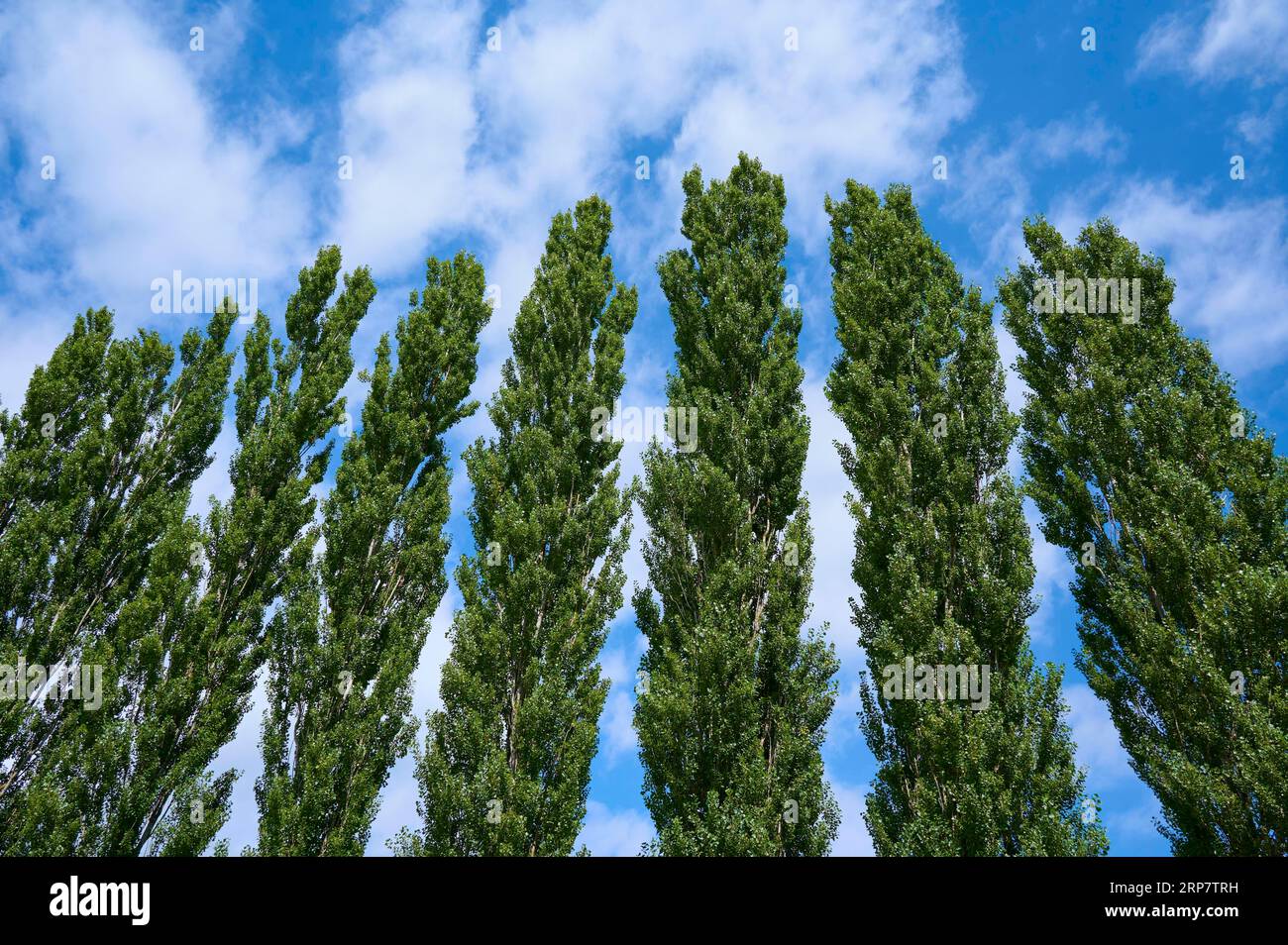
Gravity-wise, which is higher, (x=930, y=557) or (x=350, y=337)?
(x=350, y=337)

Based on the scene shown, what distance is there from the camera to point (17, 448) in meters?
15.2

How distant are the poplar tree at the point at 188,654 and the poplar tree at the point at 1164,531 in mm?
14109

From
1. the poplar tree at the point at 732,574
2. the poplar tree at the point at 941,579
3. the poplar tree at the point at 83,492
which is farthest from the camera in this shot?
the poplar tree at the point at 83,492


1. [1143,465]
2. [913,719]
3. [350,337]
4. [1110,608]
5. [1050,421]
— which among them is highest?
[350,337]

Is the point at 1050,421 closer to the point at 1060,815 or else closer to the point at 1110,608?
the point at 1110,608

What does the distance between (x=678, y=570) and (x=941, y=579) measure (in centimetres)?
430

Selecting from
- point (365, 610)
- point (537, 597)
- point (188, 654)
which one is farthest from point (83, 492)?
point (537, 597)

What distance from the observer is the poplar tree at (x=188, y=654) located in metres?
11.4

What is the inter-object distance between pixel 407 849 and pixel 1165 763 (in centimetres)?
1087

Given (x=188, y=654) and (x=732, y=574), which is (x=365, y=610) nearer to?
(x=188, y=654)

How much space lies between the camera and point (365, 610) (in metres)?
13.1

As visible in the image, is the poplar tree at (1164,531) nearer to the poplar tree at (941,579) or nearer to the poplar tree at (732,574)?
the poplar tree at (941,579)

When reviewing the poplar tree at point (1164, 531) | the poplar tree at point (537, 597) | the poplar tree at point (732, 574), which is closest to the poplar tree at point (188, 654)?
the poplar tree at point (537, 597)
